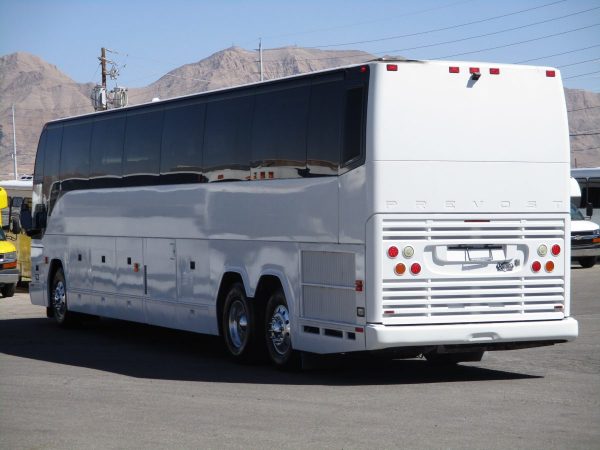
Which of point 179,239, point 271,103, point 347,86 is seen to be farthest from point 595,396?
point 179,239

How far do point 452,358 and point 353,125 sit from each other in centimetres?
368

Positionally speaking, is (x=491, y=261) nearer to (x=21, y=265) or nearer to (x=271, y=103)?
(x=271, y=103)

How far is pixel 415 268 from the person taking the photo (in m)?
13.5

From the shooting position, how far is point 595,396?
1245cm

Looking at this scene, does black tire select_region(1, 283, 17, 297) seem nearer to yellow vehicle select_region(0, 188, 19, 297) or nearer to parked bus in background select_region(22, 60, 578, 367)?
yellow vehicle select_region(0, 188, 19, 297)

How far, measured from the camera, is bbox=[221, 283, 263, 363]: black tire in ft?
51.3

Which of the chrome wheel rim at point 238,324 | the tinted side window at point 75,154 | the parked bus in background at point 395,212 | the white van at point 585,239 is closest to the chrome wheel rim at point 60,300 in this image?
the tinted side window at point 75,154

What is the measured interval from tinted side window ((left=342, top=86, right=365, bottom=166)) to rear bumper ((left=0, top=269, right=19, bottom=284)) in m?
18.6

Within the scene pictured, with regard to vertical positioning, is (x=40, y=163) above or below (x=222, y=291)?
above

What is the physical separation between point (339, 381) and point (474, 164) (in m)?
2.73

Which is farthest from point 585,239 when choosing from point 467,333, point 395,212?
point 395,212

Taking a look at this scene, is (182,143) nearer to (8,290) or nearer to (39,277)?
(39,277)

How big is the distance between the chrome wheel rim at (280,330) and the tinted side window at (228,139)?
1815mm

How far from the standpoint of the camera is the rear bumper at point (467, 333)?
43.3 feet
